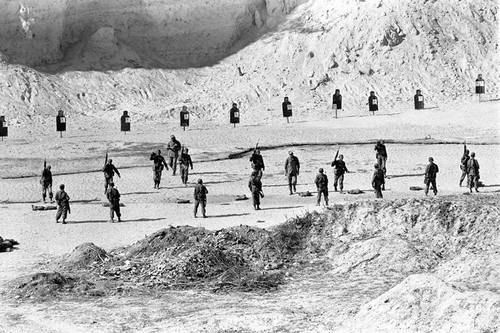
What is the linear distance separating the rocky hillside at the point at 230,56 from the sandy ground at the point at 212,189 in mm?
4884

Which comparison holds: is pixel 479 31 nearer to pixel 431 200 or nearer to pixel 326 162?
pixel 326 162

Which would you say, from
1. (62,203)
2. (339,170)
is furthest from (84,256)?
(339,170)

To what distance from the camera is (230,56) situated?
223ft

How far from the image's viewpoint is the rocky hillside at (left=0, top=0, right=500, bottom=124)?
61188 mm

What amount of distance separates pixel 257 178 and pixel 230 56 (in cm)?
3519

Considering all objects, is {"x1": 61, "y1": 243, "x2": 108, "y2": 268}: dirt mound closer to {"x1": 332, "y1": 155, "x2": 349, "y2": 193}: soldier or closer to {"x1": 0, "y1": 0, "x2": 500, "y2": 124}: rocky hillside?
{"x1": 332, "y1": 155, "x2": 349, "y2": 193}: soldier

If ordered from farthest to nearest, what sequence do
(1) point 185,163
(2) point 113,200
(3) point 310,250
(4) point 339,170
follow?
(1) point 185,163, (4) point 339,170, (2) point 113,200, (3) point 310,250

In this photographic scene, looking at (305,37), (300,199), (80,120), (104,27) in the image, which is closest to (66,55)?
(104,27)

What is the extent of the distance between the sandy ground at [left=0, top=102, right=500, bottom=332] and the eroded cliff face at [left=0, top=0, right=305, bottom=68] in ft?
32.7

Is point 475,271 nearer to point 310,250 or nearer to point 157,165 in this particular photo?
point 310,250

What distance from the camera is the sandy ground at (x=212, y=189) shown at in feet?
72.1

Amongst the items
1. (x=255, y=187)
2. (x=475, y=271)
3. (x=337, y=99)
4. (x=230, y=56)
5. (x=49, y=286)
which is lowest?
(x=49, y=286)

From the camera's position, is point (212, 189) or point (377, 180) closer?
point (377, 180)

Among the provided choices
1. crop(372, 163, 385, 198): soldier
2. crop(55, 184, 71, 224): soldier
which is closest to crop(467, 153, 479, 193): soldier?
crop(372, 163, 385, 198): soldier
